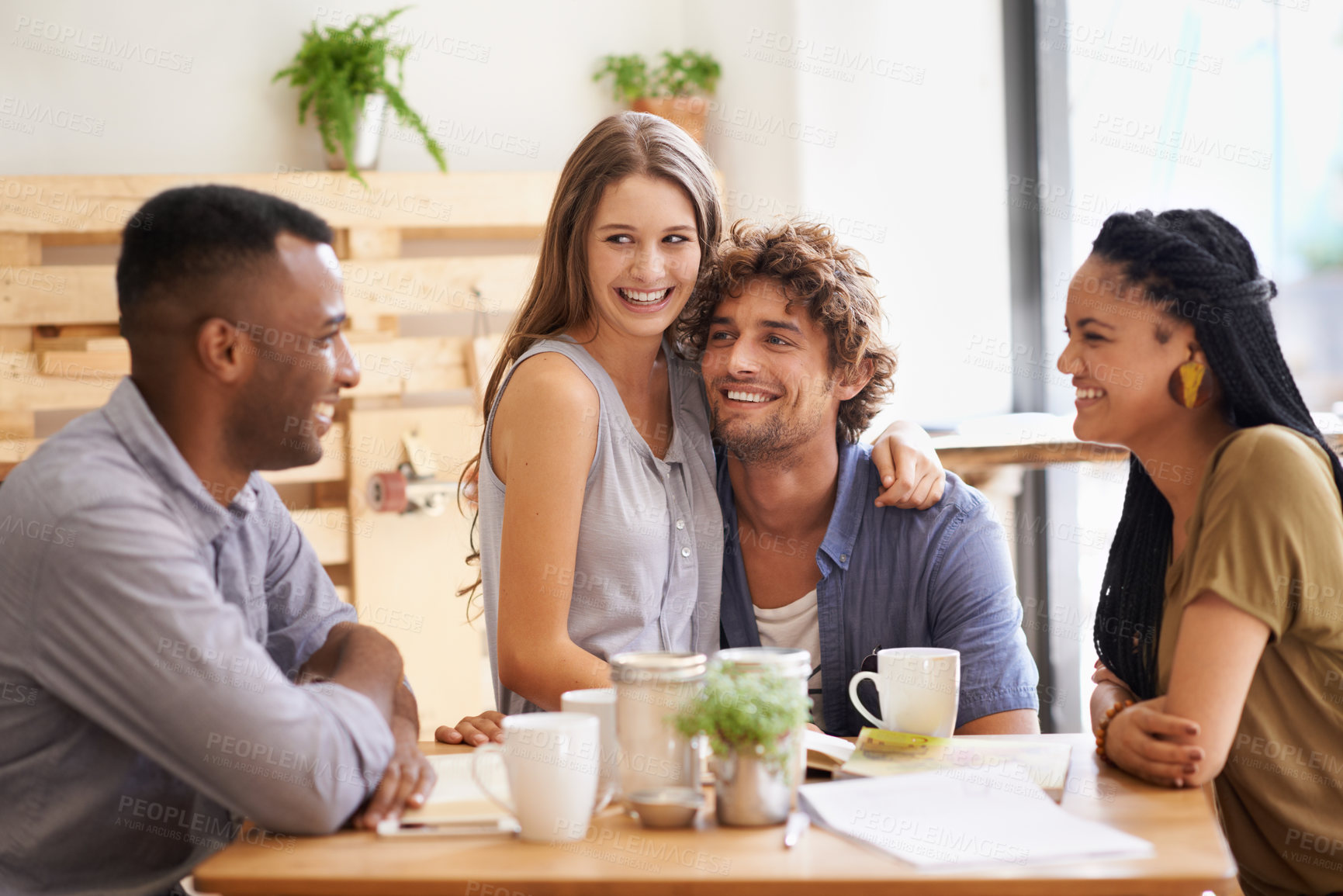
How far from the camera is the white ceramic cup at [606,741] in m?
1.24

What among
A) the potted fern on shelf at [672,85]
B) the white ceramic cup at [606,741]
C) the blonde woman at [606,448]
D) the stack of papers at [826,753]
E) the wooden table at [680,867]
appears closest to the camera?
the wooden table at [680,867]

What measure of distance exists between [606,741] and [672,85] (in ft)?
9.46

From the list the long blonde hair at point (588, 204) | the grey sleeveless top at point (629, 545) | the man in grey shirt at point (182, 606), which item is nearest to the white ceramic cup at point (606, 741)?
the man in grey shirt at point (182, 606)

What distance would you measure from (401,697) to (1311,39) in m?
2.58

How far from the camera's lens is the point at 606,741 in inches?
49.0

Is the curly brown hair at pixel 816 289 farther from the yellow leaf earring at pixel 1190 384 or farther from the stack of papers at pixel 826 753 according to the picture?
the stack of papers at pixel 826 753

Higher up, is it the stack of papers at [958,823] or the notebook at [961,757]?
the stack of papers at [958,823]

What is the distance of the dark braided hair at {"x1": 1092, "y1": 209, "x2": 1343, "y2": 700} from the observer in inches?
57.1

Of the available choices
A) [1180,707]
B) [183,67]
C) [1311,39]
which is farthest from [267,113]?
[1180,707]

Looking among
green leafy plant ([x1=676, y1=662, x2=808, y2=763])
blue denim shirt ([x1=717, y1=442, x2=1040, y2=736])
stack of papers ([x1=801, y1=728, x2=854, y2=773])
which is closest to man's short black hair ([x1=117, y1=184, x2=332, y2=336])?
green leafy plant ([x1=676, y1=662, x2=808, y2=763])

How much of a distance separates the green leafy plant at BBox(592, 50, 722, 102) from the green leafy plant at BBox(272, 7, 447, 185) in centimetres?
65

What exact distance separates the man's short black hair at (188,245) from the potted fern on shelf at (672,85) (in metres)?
2.46

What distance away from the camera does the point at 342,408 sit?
3.52 m

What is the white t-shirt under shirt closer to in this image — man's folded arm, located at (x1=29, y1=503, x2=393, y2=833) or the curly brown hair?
the curly brown hair
